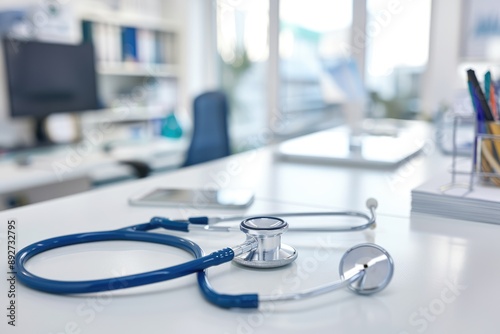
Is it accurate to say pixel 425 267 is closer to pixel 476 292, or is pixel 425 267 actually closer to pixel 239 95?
pixel 476 292

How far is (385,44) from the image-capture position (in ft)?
11.8

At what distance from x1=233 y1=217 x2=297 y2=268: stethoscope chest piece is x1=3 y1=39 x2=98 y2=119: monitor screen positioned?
7.94ft

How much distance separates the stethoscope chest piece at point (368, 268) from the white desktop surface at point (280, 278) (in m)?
0.01

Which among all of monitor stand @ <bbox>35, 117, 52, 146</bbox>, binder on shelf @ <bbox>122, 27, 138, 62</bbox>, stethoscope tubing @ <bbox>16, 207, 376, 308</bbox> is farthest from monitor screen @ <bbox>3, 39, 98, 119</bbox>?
stethoscope tubing @ <bbox>16, 207, 376, 308</bbox>

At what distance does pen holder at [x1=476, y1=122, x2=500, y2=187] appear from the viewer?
0.94 metres

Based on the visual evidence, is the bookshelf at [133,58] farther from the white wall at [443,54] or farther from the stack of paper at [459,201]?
the stack of paper at [459,201]

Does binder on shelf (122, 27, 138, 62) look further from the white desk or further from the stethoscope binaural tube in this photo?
the stethoscope binaural tube

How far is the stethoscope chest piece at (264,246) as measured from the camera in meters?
0.64

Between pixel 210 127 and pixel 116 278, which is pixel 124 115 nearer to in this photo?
pixel 210 127

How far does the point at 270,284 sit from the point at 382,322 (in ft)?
0.49

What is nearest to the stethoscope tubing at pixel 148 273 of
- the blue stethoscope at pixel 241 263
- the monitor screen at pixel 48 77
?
the blue stethoscope at pixel 241 263

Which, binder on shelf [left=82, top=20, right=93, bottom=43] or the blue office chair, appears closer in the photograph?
the blue office chair

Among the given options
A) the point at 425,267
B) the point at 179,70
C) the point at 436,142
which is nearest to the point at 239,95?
the point at 179,70

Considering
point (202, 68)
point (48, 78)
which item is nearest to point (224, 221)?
point (48, 78)
